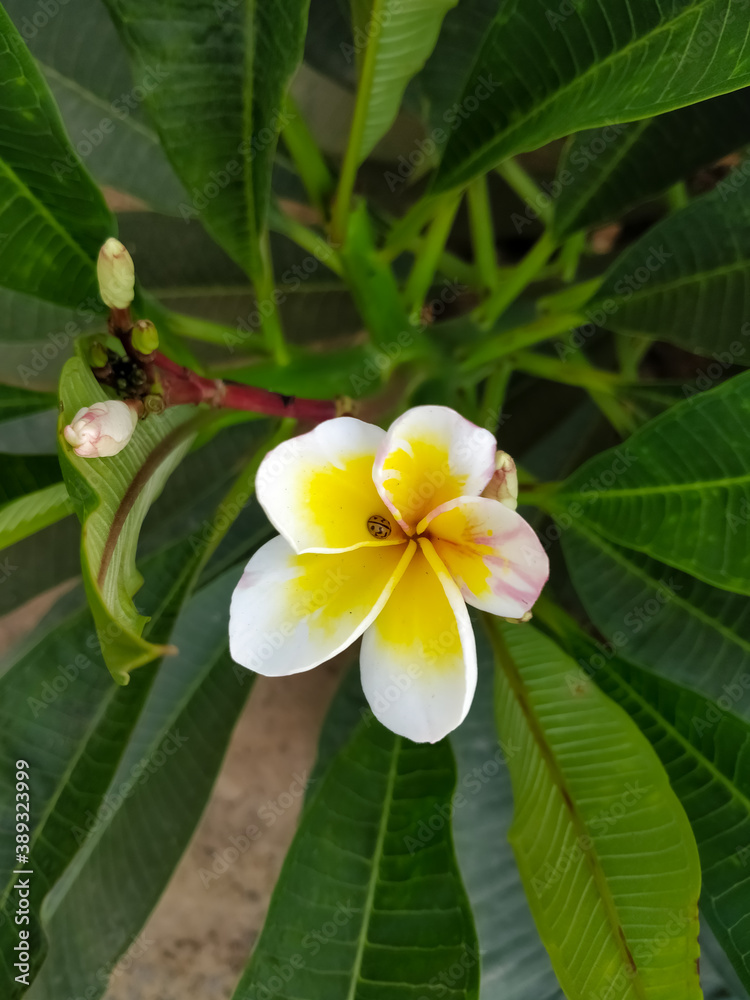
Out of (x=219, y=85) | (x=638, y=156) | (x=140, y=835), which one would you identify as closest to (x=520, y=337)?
(x=638, y=156)

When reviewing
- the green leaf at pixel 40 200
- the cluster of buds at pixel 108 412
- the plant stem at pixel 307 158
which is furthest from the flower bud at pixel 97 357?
the plant stem at pixel 307 158

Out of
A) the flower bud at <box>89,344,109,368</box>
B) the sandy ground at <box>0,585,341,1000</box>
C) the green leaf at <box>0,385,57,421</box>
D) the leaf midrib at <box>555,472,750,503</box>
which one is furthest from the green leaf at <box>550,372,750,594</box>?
the sandy ground at <box>0,585,341,1000</box>

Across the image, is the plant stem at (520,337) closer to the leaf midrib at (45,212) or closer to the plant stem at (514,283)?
the plant stem at (514,283)

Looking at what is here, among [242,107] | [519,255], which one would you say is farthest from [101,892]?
[519,255]

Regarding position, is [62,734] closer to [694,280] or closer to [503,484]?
[503,484]

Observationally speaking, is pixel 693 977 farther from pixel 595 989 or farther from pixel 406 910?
pixel 406 910

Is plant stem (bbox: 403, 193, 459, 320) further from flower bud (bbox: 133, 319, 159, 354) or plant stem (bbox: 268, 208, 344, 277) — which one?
flower bud (bbox: 133, 319, 159, 354)

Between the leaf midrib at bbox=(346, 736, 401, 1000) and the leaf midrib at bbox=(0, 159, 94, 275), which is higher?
the leaf midrib at bbox=(0, 159, 94, 275)
